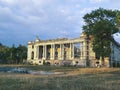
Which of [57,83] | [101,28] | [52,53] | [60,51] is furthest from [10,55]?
[57,83]

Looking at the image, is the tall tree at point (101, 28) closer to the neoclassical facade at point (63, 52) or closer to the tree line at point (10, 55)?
the neoclassical facade at point (63, 52)

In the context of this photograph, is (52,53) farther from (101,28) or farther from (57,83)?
(57,83)

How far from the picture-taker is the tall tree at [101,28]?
233 ft

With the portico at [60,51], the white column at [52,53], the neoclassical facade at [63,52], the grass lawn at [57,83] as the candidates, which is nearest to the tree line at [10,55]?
the portico at [60,51]

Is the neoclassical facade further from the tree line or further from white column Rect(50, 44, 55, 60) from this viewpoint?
the tree line

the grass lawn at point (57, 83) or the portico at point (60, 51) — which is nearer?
the grass lawn at point (57, 83)

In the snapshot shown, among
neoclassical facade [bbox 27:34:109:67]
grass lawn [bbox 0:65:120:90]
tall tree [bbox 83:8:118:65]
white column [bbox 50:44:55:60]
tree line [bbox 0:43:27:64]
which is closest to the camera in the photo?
grass lawn [bbox 0:65:120:90]

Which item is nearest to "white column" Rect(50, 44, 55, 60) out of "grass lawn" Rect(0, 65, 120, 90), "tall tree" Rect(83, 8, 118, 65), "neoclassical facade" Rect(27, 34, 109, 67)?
"neoclassical facade" Rect(27, 34, 109, 67)

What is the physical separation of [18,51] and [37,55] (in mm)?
9658

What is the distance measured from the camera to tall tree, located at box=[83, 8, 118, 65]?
71125 mm

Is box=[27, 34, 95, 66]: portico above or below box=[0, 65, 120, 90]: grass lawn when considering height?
above

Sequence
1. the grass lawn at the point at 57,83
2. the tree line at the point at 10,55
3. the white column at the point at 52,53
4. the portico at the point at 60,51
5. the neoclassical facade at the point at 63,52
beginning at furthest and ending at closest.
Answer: the tree line at the point at 10,55 < the white column at the point at 52,53 < the portico at the point at 60,51 < the neoclassical facade at the point at 63,52 < the grass lawn at the point at 57,83

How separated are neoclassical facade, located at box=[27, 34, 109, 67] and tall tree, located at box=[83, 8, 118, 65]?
2097 cm

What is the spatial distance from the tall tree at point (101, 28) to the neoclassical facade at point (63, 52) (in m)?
21.0
